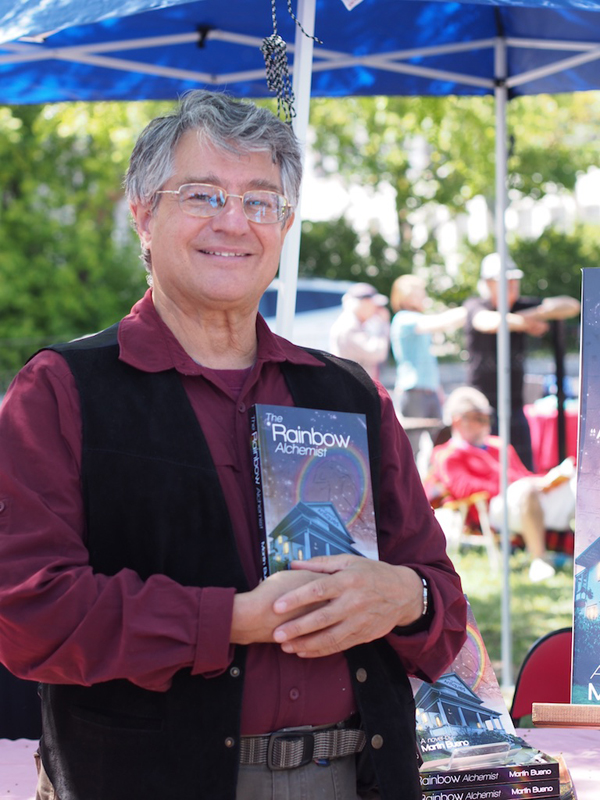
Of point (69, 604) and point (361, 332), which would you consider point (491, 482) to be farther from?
point (69, 604)

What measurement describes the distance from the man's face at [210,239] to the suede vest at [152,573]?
0.18m

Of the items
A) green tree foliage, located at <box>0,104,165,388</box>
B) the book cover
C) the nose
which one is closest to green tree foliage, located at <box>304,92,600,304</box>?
green tree foliage, located at <box>0,104,165,388</box>

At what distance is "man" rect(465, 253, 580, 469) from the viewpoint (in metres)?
7.75

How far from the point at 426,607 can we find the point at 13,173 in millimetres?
15199

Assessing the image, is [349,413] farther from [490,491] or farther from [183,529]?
[490,491]

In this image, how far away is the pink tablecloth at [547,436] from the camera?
27.9ft

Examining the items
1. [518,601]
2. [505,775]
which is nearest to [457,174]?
[518,601]

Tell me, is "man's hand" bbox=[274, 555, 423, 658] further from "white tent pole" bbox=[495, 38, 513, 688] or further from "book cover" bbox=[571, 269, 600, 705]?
"white tent pole" bbox=[495, 38, 513, 688]

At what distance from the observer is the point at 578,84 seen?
4508 millimetres

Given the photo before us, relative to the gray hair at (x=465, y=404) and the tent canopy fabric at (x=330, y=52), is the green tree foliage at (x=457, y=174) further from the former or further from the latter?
the tent canopy fabric at (x=330, y=52)

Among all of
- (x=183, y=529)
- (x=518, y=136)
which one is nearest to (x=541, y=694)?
(x=183, y=529)

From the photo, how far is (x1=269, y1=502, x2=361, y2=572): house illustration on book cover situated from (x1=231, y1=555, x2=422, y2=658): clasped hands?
0.03 meters

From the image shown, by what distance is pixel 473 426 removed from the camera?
282 inches

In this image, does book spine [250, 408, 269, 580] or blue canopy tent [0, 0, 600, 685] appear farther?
blue canopy tent [0, 0, 600, 685]
